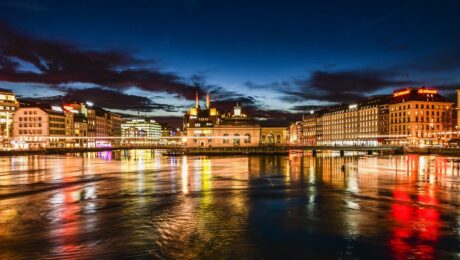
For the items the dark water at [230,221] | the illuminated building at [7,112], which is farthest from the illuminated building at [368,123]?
the illuminated building at [7,112]

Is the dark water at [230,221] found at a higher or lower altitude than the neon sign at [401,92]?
lower

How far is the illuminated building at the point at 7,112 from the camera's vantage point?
159m

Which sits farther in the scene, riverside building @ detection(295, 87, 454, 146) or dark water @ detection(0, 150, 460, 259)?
riverside building @ detection(295, 87, 454, 146)

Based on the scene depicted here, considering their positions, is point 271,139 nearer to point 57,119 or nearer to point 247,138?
point 247,138

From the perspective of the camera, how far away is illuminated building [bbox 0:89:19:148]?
159 metres

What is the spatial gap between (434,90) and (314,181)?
453ft

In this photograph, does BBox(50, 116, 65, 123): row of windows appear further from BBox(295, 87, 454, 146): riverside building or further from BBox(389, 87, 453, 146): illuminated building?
BBox(389, 87, 453, 146): illuminated building

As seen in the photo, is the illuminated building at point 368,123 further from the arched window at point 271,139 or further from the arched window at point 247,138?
the arched window at point 247,138

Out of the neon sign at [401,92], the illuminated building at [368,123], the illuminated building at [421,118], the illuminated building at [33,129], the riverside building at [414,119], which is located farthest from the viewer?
the illuminated building at [368,123]

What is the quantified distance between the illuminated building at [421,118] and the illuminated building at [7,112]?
513 ft

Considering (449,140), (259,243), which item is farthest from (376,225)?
(449,140)

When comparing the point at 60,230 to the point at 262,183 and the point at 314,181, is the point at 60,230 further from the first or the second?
the point at 314,181

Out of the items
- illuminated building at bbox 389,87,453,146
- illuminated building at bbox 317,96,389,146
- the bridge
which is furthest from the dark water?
illuminated building at bbox 317,96,389,146

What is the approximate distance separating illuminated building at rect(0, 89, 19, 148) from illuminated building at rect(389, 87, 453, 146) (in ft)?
513
